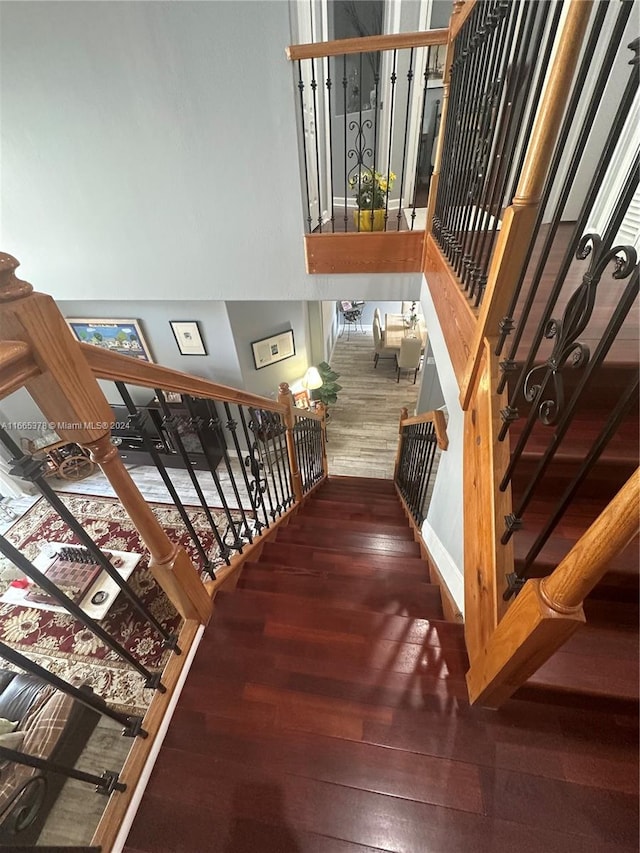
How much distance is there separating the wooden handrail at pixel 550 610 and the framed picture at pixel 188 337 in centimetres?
399

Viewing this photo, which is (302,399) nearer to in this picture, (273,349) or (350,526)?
(273,349)

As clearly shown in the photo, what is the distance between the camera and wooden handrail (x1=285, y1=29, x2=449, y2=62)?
1.93 m

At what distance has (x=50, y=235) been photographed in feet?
10.4

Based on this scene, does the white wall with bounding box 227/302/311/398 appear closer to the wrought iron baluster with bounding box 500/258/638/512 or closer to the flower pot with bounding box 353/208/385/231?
the flower pot with bounding box 353/208/385/231

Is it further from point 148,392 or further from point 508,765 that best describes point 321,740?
point 148,392

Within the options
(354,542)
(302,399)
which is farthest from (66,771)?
(302,399)

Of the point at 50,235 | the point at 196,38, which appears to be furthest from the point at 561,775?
the point at 50,235

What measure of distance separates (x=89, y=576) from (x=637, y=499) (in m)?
3.79

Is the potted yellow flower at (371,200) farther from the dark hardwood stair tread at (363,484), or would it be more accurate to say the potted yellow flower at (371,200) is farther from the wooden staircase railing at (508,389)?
the dark hardwood stair tread at (363,484)

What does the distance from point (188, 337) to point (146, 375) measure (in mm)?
3563

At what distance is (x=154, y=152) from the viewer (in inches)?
105

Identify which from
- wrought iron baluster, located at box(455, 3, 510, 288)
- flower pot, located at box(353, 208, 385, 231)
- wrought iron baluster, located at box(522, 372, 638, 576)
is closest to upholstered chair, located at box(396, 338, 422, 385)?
flower pot, located at box(353, 208, 385, 231)

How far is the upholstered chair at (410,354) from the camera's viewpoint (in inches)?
231

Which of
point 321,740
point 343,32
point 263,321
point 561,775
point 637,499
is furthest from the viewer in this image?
point 263,321
